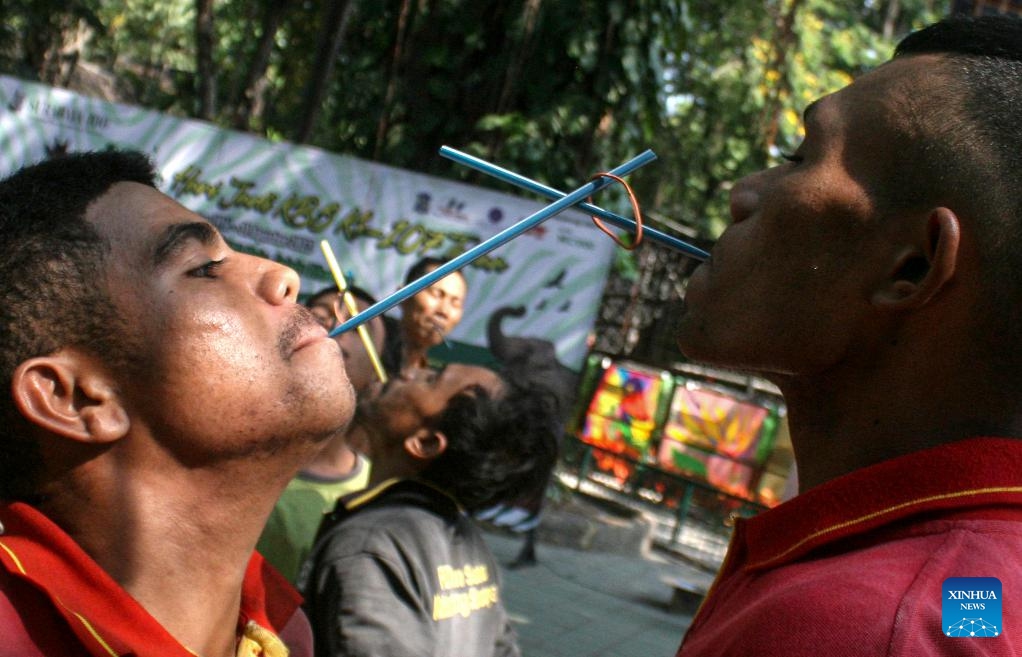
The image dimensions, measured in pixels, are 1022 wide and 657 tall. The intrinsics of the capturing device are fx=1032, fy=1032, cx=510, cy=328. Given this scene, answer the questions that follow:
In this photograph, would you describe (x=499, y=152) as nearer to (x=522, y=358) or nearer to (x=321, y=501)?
(x=522, y=358)

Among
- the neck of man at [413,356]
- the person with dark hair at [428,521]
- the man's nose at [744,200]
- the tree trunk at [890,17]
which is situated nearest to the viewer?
the man's nose at [744,200]

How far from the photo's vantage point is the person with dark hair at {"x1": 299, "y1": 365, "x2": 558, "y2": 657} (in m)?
2.16

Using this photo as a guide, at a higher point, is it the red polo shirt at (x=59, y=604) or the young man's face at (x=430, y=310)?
the red polo shirt at (x=59, y=604)

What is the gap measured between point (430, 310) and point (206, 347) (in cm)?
289

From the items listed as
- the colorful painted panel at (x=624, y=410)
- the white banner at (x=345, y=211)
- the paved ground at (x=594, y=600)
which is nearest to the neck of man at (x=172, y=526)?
the white banner at (x=345, y=211)

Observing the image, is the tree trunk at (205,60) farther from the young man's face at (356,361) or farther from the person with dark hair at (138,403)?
the person with dark hair at (138,403)

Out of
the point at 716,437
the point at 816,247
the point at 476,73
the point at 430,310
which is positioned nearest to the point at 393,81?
the point at 476,73

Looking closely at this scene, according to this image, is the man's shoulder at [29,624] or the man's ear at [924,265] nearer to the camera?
the man's ear at [924,265]

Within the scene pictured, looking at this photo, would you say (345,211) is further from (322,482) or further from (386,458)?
(386,458)

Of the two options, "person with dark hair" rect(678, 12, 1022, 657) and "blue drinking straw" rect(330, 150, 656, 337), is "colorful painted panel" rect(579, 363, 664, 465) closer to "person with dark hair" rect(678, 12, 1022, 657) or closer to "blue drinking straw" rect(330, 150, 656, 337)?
"blue drinking straw" rect(330, 150, 656, 337)

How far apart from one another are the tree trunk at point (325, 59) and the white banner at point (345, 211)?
1428 millimetres

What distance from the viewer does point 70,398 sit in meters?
1.42

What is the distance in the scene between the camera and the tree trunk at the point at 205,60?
7109mm

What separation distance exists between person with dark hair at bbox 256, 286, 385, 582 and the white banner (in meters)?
1.50
